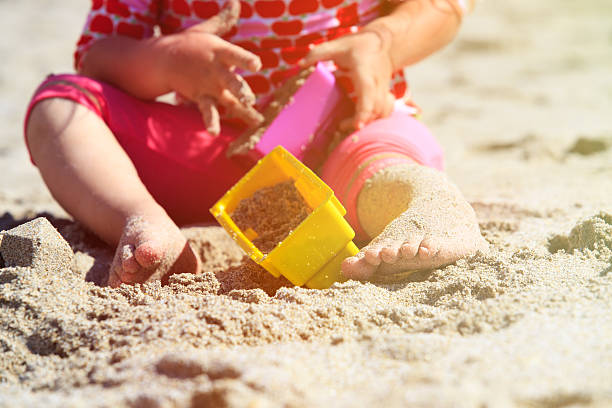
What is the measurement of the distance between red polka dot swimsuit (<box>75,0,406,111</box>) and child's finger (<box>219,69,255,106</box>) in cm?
18

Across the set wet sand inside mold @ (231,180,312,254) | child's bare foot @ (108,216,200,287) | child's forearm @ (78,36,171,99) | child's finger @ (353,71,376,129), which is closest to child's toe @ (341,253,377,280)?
wet sand inside mold @ (231,180,312,254)

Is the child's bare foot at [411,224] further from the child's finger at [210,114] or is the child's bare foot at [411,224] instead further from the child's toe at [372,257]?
the child's finger at [210,114]

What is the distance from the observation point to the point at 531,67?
300 centimetres

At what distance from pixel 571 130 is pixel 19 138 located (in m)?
2.04

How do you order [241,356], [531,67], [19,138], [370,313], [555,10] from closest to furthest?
[241,356]
[370,313]
[19,138]
[531,67]
[555,10]

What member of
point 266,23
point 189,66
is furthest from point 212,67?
point 266,23

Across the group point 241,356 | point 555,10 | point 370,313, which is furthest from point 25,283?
point 555,10

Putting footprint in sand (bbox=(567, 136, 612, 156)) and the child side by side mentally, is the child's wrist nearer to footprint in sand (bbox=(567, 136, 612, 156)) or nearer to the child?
the child

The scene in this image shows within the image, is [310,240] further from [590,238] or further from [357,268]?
[590,238]

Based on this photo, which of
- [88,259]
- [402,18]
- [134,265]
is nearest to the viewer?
[134,265]

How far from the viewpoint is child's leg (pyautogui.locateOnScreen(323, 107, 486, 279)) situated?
1.03 metres

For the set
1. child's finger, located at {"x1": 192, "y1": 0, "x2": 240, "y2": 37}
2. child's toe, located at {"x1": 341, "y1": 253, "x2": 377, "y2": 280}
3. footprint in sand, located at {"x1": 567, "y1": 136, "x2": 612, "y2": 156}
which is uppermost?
child's finger, located at {"x1": 192, "y1": 0, "x2": 240, "y2": 37}

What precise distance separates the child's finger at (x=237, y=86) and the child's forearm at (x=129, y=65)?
0.57 ft

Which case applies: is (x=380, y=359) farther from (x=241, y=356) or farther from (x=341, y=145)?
(x=341, y=145)
